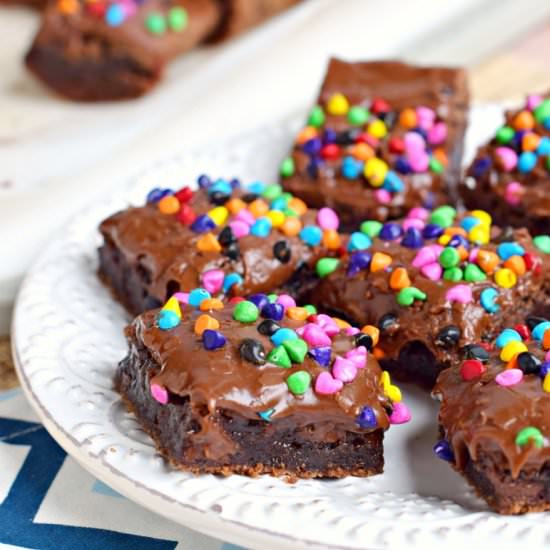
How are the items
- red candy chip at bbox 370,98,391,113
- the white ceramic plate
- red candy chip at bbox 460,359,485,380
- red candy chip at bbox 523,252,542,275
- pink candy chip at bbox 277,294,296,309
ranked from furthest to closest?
1. red candy chip at bbox 370,98,391,113
2. red candy chip at bbox 523,252,542,275
3. pink candy chip at bbox 277,294,296,309
4. red candy chip at bbox 460,359,485,380
5. the white ceramic plate

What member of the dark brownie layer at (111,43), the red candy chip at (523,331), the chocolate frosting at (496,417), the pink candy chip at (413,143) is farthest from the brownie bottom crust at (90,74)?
the chocolate frosting at (496,417)

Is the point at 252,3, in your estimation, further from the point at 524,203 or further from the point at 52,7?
the point at 524,203

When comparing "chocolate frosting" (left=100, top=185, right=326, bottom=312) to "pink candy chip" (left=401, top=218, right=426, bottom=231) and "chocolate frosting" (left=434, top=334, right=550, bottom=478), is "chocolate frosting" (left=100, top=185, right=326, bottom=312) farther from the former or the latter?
"chocolate frosting" (left=434, top=334, right=550, bottom=478)

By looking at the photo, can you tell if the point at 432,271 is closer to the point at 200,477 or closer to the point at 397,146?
the point at 397,146

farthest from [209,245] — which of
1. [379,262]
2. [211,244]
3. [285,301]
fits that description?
[379,262]

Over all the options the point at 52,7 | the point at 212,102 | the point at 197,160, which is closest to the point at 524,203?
the point at 197,160

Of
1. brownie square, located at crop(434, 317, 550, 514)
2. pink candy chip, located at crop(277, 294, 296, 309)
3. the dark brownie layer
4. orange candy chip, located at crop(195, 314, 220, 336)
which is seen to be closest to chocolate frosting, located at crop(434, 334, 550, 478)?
brownie square, located at crop(434, 317, 550, 514)

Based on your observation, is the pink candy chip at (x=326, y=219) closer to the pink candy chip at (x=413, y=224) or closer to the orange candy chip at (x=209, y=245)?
the pink candy chip at (x=413, y=224)
